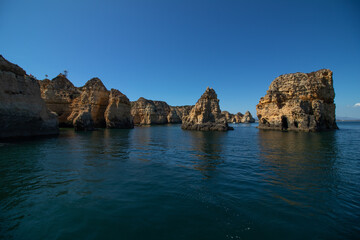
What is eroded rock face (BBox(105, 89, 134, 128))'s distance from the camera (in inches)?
1953

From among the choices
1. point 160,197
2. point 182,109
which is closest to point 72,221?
point 160,197

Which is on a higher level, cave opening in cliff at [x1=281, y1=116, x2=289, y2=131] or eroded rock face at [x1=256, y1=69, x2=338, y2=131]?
eroded rock face at [x1=256, y1=69, x2=338, y2=131]

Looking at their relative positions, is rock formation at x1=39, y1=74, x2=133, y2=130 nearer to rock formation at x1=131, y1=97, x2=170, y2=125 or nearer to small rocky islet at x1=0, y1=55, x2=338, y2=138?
small rocky islet at x1=0, y1=55, x2=338, y2=138

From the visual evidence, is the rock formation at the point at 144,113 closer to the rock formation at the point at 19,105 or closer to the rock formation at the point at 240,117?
the rock formation at the point at 19,105

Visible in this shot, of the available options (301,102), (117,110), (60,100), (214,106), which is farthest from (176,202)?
(60,100)

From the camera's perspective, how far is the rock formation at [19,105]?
19047 mm

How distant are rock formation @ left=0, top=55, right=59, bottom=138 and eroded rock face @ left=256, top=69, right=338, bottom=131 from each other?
52.9 m

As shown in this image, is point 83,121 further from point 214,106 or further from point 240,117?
point 240,117

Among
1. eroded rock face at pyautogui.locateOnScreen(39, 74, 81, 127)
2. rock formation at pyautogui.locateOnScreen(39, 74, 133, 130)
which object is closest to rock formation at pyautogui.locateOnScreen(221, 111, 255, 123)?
rock formation at pyautogui.locateOnScreen(39, 74, 133, 130)

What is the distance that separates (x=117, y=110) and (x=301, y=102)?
51585 mm

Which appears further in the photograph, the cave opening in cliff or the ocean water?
the cave opening in cliff

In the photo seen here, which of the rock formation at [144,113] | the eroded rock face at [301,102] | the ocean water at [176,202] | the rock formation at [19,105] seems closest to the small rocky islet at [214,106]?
the eroded rock face at [301,102]

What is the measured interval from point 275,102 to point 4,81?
5804 cm

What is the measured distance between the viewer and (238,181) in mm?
7828
